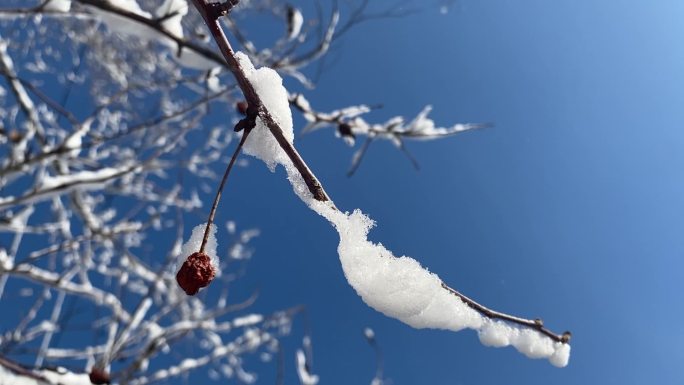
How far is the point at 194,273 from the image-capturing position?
635 mm

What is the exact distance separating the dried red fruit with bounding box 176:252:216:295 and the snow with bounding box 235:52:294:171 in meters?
0.15

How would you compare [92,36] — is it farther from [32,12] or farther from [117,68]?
[32,12]

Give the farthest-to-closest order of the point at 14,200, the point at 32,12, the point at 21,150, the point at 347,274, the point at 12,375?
the point at 21,150 → the point at 14,200 → the point at 32,12 → the point at 12,375 → the point at 347,274

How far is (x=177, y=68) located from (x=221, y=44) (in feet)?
13.0

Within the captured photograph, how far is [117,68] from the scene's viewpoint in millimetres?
4711

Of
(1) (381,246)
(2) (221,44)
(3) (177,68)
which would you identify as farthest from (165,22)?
(3) (177,68)

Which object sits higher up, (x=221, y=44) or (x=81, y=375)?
(x=221, y=44)

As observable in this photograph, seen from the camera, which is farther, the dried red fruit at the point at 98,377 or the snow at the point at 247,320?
the snow at the point at 247,320

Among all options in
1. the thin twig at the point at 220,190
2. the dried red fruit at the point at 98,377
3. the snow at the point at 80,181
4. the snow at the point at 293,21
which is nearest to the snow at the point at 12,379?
the dried red fruit at the point at 98,377

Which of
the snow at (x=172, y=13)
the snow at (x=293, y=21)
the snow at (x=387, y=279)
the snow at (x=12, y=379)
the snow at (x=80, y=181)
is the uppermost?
the snow at (x=293, y=21)

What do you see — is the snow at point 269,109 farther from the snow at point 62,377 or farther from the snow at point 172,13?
the snow at point 62,377

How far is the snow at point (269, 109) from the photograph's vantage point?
656 millimetres

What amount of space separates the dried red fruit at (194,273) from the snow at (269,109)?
15cm

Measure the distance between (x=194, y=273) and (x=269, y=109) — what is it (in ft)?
0.72
